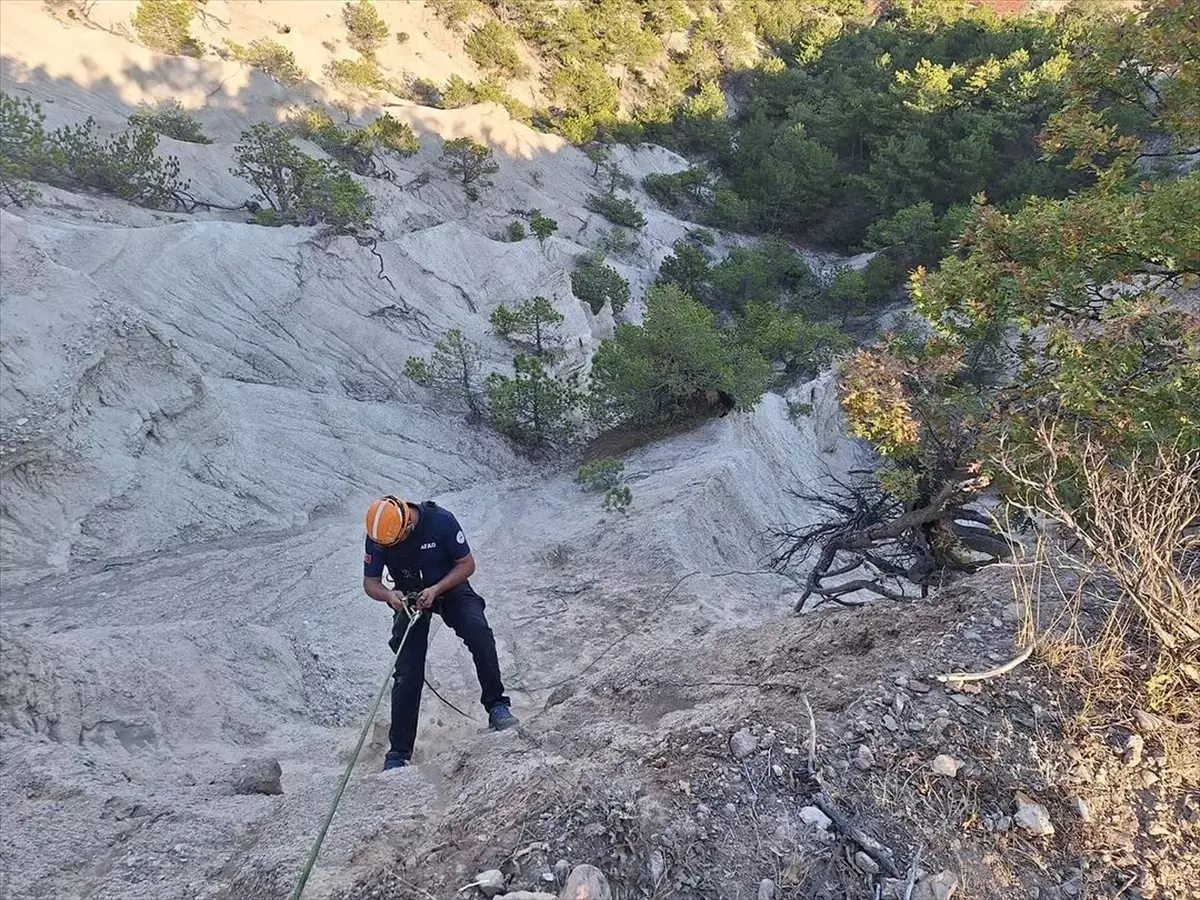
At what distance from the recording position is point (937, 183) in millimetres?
25734

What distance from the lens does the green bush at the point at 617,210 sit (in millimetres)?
24953

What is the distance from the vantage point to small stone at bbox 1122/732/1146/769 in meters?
2.88

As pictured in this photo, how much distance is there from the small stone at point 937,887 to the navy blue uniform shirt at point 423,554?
3.06m

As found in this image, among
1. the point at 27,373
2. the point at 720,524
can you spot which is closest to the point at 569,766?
the point at 720,524

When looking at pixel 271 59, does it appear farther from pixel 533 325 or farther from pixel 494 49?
pixel 533 325

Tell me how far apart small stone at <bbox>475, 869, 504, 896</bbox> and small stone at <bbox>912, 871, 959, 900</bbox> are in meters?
1.49

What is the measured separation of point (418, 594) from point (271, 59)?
83.3 feet

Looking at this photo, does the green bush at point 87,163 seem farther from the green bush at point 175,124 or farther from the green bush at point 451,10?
the green bush at point 451,10

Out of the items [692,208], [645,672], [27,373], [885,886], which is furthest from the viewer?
[692,208]

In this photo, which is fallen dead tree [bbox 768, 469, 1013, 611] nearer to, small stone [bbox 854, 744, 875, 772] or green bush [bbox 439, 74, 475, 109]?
small stone [bbox 854, 744, 875, 772]

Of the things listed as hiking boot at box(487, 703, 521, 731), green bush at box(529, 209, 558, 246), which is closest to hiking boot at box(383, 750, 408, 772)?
hiking boot at box(487, 703, 521, 731)

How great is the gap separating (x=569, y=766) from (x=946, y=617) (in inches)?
95.3

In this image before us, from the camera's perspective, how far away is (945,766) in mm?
2906

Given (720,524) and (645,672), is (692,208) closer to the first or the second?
(720,524)
